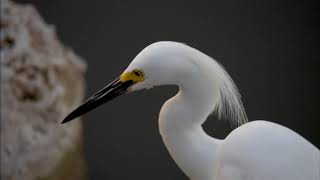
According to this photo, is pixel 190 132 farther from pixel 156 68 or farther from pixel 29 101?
pixel 29 101

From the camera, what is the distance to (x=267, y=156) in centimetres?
117

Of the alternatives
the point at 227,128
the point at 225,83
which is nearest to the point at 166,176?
the point at 227,128

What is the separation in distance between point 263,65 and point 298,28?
0.25m

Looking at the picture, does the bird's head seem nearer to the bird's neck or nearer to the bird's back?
the bird's neck

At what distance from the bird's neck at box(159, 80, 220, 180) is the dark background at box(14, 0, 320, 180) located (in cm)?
126

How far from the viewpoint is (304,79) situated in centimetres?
267

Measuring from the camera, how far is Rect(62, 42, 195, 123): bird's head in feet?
3.89

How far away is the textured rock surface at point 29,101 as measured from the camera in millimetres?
2346

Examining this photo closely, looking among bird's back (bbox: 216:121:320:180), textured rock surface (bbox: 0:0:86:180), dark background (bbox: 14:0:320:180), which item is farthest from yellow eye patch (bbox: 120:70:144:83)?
dark background (bbox: 14:0:320:180)

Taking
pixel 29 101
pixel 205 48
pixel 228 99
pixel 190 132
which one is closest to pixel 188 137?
pixel 190 132

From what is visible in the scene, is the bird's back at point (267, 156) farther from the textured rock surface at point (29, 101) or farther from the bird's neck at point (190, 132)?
the textured rock surface at point (29, 101)

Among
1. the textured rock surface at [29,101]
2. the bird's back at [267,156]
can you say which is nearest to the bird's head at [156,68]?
the bird's back at [267,156]

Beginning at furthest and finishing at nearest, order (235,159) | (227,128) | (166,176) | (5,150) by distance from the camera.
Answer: (166,176), (227,128), (5,150), (235,159)

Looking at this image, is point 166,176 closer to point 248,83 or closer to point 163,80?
point 248,83
